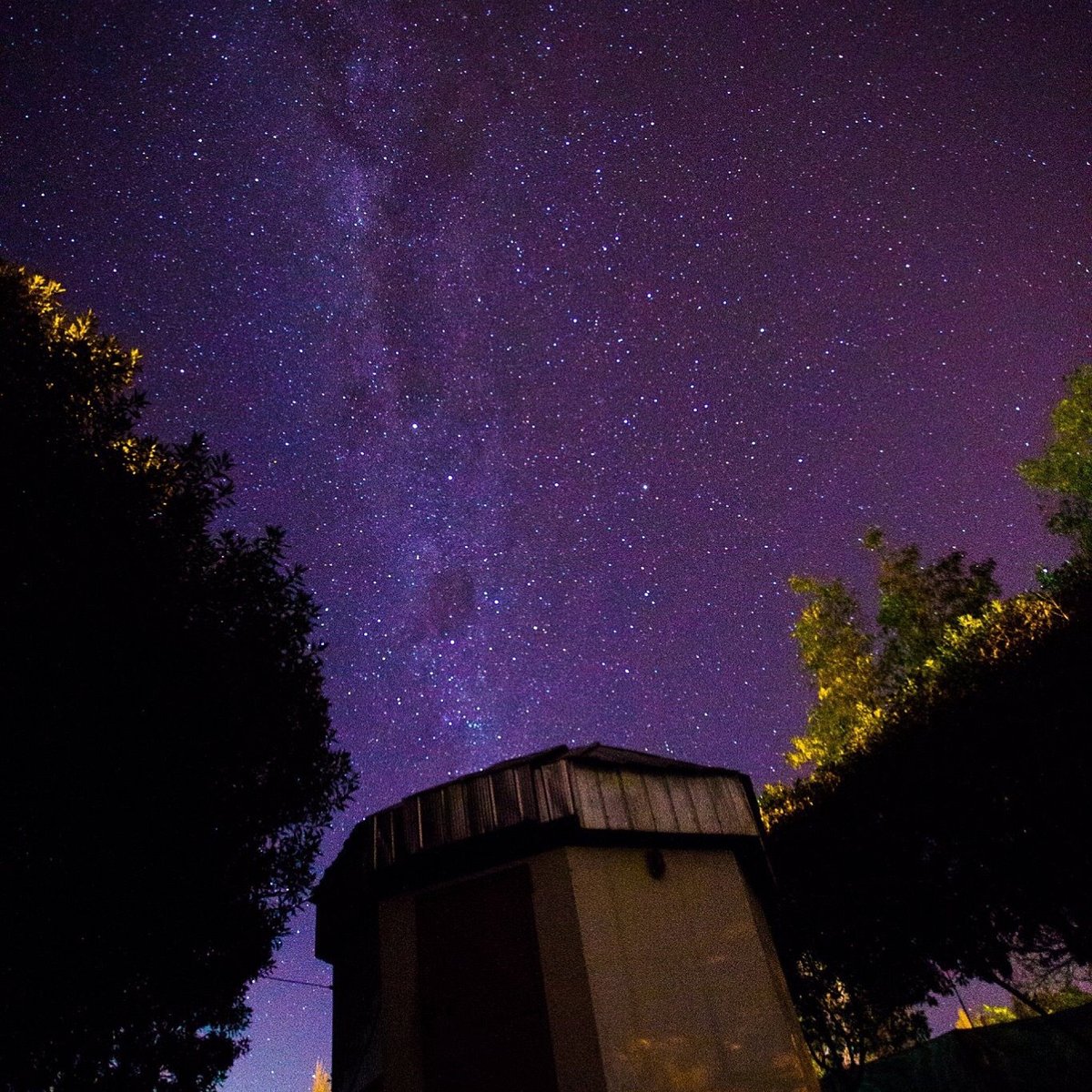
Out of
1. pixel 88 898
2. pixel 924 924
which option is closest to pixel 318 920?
pixel 88 898

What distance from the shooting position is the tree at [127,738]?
850cm

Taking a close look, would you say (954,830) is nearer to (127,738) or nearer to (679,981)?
(679,981)

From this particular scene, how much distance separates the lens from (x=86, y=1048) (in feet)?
30.5

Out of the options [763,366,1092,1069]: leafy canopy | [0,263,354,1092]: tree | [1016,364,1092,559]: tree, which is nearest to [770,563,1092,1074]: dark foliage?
[763,366,1092,1069]: leafy canopy

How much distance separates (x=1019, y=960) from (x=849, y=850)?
3.97m

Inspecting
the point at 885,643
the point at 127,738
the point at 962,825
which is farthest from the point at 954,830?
the point at 127,738

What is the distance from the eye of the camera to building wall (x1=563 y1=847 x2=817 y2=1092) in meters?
8.16

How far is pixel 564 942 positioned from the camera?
28.0 feet

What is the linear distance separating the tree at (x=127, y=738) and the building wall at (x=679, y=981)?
5.82 metres

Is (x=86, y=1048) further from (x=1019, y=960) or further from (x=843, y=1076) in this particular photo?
(x=1019, y=960)

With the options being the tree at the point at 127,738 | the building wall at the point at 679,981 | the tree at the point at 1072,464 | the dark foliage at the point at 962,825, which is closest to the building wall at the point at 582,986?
the building wall at the point at 679,981

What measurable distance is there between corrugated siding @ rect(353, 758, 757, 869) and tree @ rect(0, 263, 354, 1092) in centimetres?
280

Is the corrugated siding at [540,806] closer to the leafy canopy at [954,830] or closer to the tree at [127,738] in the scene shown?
the tree at [127,738]

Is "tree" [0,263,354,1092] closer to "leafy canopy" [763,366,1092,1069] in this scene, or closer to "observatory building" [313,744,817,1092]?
"observatory building" [313,744,817,1092]
